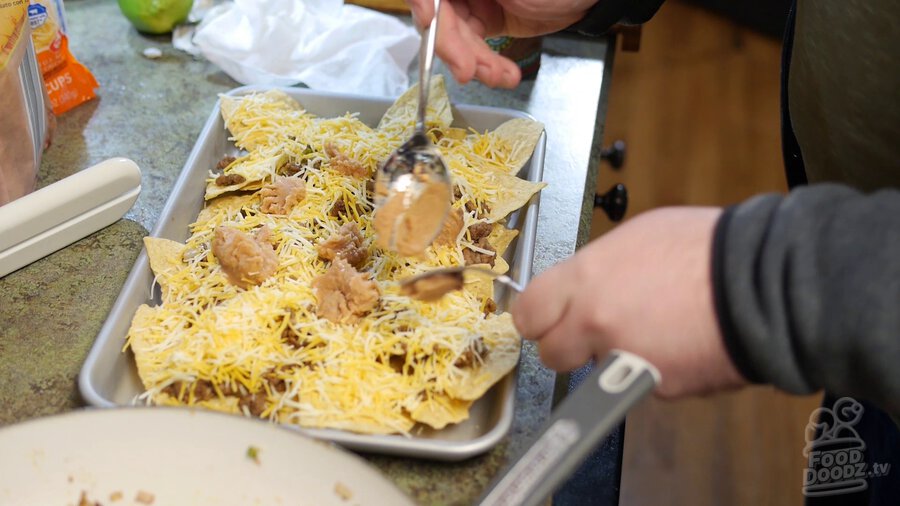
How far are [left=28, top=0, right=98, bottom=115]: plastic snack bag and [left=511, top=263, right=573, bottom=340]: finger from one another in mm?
1183

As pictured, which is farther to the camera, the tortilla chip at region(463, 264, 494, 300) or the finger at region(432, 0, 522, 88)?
the finger at region(432, 0, 522, 88)

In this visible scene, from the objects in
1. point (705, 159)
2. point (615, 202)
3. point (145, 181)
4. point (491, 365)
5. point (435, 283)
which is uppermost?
point (435, 283)

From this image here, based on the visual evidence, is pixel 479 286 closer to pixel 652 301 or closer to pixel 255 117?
pixel 652 301

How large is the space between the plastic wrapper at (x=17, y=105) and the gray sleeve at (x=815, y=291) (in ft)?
3.58

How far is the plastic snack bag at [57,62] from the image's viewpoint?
1501mm

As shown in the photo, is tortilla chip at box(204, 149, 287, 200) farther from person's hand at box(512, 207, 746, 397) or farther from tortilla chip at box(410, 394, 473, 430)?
person's hand at box(512, 207, 746, 397)

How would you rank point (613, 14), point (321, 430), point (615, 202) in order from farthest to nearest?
point (615, 202) < point (613, 14) < point (321, 430)

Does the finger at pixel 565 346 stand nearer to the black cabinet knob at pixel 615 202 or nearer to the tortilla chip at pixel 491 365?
the tortilla chip at pixel 491 365

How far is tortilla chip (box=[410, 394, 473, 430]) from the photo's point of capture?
0.95m

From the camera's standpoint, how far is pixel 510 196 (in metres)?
1.33

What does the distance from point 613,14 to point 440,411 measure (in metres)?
0.85

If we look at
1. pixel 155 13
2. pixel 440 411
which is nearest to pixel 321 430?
pixel 440 411

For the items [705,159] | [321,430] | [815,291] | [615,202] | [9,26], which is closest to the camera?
[815,291]

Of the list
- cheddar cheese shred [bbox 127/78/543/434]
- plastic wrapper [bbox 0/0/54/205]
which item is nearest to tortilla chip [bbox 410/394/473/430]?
cheddar cheese shred [bbox 127/78/543/434]
